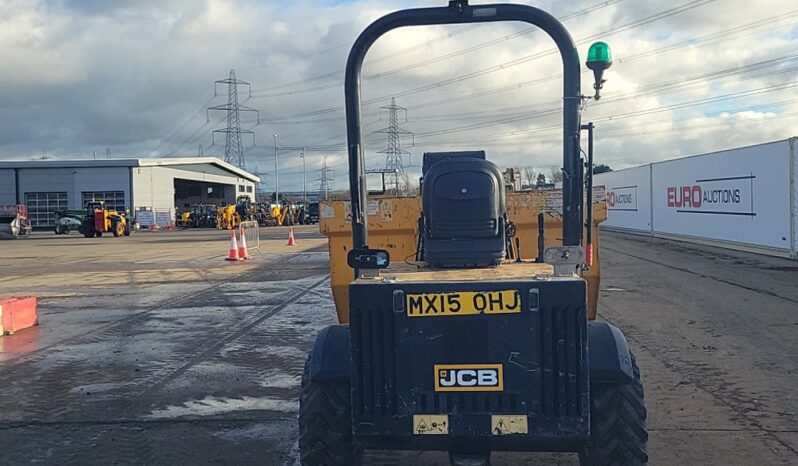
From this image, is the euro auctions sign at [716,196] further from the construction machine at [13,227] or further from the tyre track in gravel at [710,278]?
the construction machine at [13,227]

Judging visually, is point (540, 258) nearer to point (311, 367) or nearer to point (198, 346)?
point (311, 367)

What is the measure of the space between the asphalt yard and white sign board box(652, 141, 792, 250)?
310cm

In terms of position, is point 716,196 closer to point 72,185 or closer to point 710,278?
point 710,278

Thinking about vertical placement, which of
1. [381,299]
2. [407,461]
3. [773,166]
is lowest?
[407,461]

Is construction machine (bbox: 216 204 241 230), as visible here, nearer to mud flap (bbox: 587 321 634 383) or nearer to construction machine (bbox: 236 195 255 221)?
construction machine (bbox: 236 195 255 221)

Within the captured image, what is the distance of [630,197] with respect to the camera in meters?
39.1

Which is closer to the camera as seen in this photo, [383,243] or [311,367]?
[311,367]

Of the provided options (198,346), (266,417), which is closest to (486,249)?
(266,417)

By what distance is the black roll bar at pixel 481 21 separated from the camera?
14.8 ft

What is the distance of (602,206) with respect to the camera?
317 inches

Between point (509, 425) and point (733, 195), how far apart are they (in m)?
22.1

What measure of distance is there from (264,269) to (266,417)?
50.7 feet

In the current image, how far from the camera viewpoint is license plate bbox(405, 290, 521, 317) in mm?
3928

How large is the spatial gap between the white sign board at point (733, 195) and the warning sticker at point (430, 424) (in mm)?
18980
